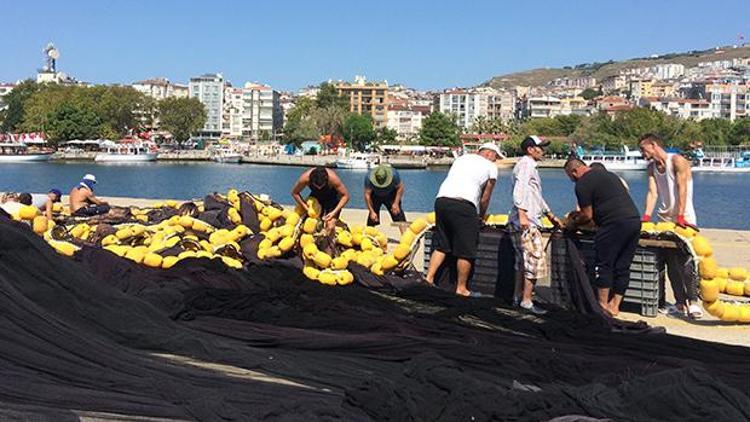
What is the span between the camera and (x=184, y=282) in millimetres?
6707

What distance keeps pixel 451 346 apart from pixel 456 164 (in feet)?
8.90

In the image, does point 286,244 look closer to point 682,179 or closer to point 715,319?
point 682,179

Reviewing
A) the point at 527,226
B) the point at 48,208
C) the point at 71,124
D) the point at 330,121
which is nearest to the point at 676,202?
the point at 527,226

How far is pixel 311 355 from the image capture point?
16.2ft

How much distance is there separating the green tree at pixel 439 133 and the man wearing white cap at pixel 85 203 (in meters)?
125

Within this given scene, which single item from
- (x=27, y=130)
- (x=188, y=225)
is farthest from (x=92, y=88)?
(x=188, y=225)

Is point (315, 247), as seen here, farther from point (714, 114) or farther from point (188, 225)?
point (714, 114)

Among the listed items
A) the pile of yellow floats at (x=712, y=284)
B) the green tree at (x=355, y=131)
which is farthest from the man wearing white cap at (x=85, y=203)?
the green tree at (x=355, y=131)

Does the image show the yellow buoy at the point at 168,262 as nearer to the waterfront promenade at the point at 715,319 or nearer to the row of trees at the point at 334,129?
the waterfront promenade at the point at 715,319

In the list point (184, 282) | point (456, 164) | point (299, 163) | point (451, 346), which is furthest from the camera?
point (299, 163)

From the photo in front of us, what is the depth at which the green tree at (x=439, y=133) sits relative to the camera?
136375mm

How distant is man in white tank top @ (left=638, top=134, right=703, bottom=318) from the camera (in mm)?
7020

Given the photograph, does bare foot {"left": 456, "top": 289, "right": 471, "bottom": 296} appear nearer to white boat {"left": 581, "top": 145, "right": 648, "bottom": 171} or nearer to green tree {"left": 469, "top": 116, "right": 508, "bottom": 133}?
white boat {"left": 581, "top": 145, "right": 648, "bottom": 171}

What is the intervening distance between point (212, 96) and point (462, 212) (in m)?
181
